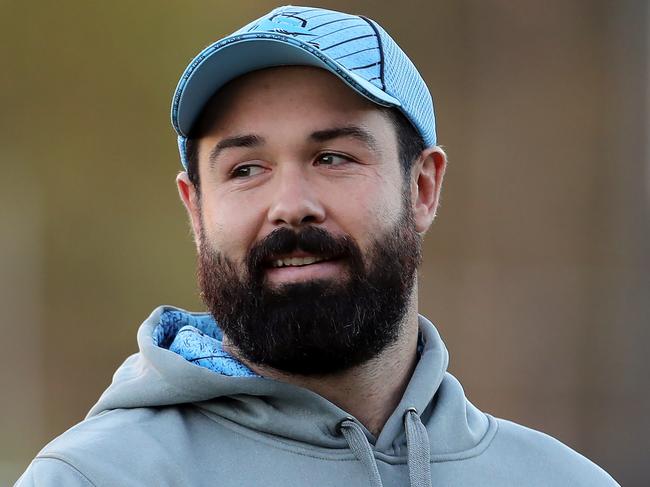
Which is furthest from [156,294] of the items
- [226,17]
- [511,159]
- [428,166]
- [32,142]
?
[428,166]

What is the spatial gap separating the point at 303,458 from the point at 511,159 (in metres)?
4.45

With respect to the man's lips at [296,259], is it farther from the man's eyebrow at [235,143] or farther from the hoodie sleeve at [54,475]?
the hoodie sleeve at [54,475]

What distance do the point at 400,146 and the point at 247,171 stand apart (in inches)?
12.7

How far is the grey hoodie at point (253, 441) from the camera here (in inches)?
71.9

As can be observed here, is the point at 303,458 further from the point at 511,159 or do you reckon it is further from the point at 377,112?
the point at 511,159

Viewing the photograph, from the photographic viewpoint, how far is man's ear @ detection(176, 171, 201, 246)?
7.41ft

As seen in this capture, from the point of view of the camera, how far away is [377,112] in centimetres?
218

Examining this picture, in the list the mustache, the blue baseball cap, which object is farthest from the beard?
the blue baseball cap

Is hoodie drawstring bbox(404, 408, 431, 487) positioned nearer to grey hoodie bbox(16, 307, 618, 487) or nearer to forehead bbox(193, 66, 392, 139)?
grey hoodie bbox(16, 307, 618, 487)

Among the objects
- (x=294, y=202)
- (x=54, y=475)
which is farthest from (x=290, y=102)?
(x=54, y=475)

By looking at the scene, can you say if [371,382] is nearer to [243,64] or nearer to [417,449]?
[417,449]

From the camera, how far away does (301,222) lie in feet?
6.64

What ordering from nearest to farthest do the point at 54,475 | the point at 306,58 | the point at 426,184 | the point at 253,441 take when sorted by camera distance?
1. the point at 54,475
2. the point at 253,441
3. the point at 306,58
4. the point at 426,184

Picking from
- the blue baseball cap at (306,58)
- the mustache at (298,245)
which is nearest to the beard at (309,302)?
the mustache at (298,245)
